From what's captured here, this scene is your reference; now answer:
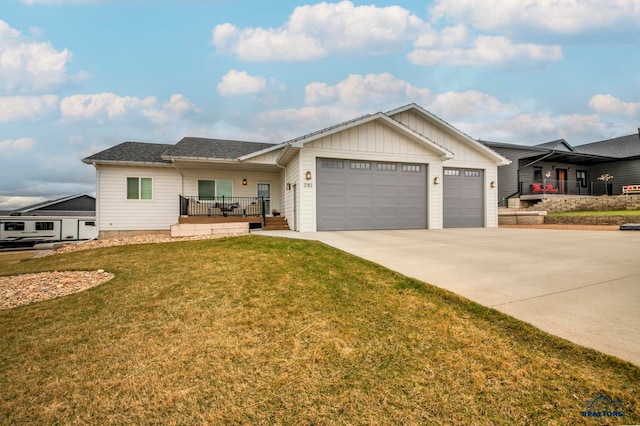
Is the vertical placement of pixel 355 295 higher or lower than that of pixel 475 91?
lower

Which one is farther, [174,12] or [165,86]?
[165,86]

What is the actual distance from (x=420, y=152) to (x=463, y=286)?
9.85m

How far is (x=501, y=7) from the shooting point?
1117cm

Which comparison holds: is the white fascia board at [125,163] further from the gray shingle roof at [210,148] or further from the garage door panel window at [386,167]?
the garage door panel window at [386,167]

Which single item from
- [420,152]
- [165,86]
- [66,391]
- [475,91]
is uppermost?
[475,91]

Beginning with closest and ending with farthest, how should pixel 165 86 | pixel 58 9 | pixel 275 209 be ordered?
→ pixel 58 9 → pixel 275 209 → pixel 165 86

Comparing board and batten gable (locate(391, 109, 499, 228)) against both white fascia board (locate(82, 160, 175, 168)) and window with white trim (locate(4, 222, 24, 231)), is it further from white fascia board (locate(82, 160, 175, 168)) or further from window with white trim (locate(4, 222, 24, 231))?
window with white trim (locate(4, 222, 24, 231))

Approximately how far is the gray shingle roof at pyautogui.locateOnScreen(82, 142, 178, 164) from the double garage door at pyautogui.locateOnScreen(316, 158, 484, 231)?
8303mm

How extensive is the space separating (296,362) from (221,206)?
12.7 metres

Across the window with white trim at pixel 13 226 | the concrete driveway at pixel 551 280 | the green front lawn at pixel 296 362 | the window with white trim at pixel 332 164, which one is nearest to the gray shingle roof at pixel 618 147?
the concrete driveway at pixel 551 280

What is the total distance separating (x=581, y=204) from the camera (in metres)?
18.3

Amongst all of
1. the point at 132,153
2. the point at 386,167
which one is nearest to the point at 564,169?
the point at 386,167

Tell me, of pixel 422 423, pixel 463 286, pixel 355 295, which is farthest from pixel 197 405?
pixel 463 286

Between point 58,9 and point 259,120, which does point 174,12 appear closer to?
point 58,9
